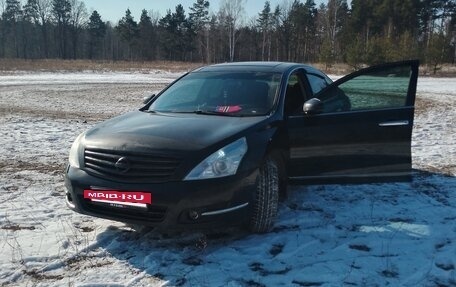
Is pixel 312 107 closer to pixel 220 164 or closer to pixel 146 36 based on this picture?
pixel 220 164

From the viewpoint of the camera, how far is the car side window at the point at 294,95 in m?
4.65

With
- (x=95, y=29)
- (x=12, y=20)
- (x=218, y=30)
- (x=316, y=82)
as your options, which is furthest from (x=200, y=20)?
(x=316, y=82)

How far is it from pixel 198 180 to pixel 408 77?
2.74m

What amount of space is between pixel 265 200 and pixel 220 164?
643 mm

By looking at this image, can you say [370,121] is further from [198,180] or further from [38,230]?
[38,230]

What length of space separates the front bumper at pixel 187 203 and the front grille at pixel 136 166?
58 mm

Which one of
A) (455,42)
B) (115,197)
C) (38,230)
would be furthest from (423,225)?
(455,42)

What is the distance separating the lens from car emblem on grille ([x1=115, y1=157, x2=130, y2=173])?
11.3ft

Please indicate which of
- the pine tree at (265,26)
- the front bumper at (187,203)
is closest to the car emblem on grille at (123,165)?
the front bumper at (187,203)

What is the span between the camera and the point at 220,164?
3459 mm

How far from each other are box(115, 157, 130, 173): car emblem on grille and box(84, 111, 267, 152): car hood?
10cm

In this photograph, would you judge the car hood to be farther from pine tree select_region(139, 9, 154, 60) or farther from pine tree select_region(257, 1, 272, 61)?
pine tree select_region(139, 9, 154, 60)

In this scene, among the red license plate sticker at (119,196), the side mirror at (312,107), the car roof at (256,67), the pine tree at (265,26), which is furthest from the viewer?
the pine tree at (265,26)

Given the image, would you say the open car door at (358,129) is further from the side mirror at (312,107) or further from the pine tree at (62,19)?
the pine tree at (62,19)
